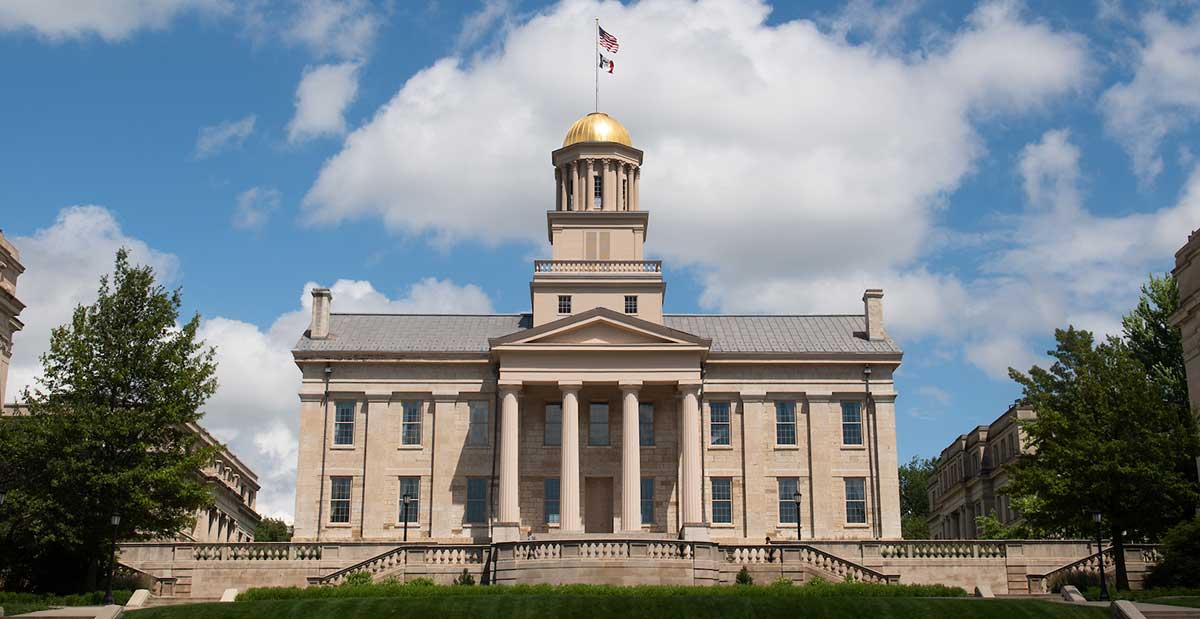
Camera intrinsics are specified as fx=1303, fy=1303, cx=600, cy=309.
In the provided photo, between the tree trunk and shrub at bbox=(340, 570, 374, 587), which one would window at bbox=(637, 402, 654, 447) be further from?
the tree trunk

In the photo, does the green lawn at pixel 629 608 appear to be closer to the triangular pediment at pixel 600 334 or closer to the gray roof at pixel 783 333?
the triangular pediment at pixel 600 334

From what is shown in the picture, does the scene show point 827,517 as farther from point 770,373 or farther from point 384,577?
point 384,577

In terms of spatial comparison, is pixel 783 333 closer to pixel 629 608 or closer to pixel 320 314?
pixel 320 314

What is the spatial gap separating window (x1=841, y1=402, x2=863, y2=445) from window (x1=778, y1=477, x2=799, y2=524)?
3.06 metres

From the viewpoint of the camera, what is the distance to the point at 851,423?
59656 mm

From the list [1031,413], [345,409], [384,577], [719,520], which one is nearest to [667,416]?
[719,520]

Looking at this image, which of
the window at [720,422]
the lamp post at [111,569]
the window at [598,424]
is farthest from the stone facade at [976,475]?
the lamp post at [111,569]

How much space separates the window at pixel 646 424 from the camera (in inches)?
2304

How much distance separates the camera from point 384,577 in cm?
4428

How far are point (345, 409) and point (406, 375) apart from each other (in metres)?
3.16

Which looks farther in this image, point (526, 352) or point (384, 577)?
point (526, 352)

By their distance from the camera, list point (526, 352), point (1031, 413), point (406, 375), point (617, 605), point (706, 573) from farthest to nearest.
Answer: point (1031, 413) → point (406, 375) → point (526, 352) → point (706, 573) → point (617, 605)

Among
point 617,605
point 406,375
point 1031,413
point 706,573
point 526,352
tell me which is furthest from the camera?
point 1031,413

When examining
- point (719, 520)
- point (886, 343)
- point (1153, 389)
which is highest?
point (886, 343)
